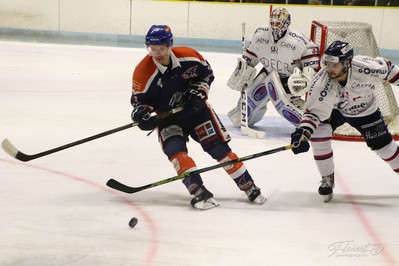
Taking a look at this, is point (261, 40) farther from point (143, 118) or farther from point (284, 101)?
point (143, 118)

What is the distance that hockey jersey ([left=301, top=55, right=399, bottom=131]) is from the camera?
120 inches

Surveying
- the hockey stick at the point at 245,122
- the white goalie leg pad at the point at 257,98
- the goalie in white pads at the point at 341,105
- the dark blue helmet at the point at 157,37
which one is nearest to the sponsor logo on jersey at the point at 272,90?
the white goalie leg pad at the point at 257,98

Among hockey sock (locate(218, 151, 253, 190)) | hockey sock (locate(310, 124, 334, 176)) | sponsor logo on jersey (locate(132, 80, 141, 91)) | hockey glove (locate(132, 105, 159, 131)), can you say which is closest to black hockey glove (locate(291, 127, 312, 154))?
hockey sock (locate(310, 124, 334, 176))

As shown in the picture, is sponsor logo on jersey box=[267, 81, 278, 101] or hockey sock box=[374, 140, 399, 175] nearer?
hockey sock box=[374, 140, 399, 175]

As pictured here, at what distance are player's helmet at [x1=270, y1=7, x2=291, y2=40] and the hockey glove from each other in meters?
1.64

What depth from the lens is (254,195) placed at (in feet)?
10.5

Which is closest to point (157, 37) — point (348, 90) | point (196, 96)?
point (196, 96)

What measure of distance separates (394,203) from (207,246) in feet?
3.90

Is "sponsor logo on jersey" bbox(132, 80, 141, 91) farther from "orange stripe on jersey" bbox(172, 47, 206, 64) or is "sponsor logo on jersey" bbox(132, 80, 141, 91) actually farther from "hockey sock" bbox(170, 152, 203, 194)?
"hockey sock" bbox(170, 152, 203, 194)

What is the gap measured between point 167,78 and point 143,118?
9.3 inches

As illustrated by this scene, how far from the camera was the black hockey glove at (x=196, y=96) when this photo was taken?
3.14m

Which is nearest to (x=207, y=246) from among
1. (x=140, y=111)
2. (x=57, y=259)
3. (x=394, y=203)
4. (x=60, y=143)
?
(x=57, y=259)

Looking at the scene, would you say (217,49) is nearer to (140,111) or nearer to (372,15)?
(372,15)

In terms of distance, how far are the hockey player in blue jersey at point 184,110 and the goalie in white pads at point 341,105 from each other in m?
0.37
